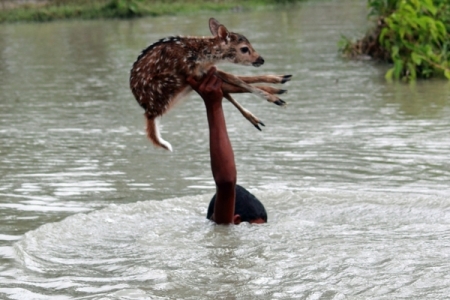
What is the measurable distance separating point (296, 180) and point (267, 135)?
6.18 feet

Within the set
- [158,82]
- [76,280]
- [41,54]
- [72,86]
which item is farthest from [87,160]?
[41,54]

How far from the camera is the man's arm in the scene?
208 inches

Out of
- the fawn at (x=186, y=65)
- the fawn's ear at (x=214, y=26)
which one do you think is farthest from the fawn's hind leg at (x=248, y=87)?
the fawn's ear at (x=214, y=26)

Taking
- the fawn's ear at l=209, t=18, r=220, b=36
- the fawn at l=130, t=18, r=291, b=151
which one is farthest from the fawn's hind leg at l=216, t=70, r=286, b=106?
the fawn's ear at l=209, t=18, r=220, b=36

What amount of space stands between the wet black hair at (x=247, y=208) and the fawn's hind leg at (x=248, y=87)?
2.54 feet

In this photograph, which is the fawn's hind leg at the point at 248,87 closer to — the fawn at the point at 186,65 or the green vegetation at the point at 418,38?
the fawn at the point at 186,65

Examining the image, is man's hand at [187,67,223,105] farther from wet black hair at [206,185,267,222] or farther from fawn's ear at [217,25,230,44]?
wet black hair at [206,185,267,222]

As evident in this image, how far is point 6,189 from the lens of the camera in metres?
6.87

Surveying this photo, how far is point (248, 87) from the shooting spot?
17.2 ft

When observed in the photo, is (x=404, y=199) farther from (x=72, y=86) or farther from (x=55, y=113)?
(x=72, y=86)

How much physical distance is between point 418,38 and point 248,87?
25.7 feet

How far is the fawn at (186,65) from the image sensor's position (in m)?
5.30

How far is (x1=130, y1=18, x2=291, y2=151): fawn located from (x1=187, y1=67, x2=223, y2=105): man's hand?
31 millimetres

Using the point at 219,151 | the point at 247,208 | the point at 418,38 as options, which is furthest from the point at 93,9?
the point at 219,151
